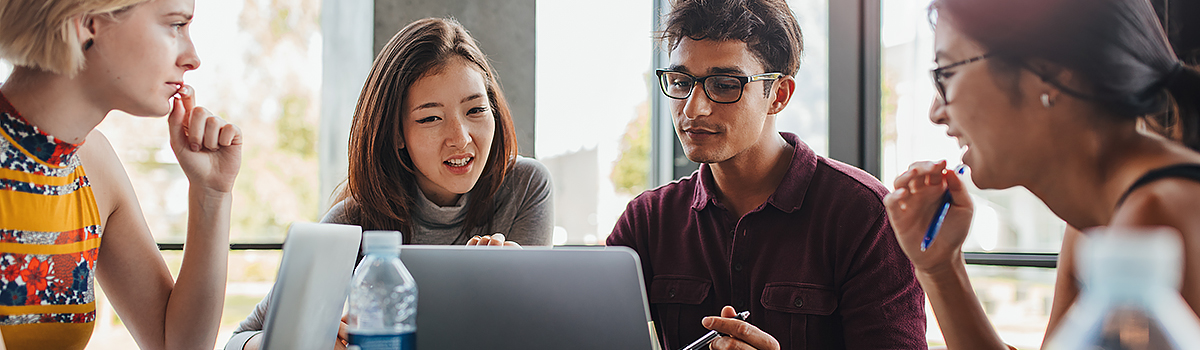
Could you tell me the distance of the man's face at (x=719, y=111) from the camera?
59.6 inches

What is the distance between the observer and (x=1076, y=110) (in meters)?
0.79

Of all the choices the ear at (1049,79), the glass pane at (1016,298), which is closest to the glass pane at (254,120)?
the glass pane at (1016,298)

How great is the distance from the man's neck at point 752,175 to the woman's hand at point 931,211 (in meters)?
0.53

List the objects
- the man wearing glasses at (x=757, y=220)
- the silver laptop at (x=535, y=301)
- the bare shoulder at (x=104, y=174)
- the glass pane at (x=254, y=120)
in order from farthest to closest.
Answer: the glass pane at (x=254, y=120), the man wearing glasses at (x=757, y=220), the bare shoulder at (x=104, y=174), the silver laptop at (x=535, y=301)

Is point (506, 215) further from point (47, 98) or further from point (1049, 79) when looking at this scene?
point (1049, 79)

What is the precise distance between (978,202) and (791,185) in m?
0.84

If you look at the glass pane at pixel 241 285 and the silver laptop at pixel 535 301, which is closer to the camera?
the silver laptop at pixel 535 301

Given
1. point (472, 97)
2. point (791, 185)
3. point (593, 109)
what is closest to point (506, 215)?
point (472, 97)

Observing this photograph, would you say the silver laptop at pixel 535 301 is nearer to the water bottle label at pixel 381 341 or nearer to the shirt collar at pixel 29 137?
the water bottle label at pixel 381 341

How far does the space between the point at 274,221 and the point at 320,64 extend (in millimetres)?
674

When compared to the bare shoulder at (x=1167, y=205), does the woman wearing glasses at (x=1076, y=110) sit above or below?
above

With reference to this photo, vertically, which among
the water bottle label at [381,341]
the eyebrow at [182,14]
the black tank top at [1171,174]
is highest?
the eyebrow at [182,14]

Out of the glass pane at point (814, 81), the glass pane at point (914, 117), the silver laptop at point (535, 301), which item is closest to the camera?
the silver laptop at point (535, 301)

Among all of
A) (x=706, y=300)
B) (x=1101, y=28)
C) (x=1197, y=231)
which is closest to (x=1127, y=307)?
(x=1197, y=231)
